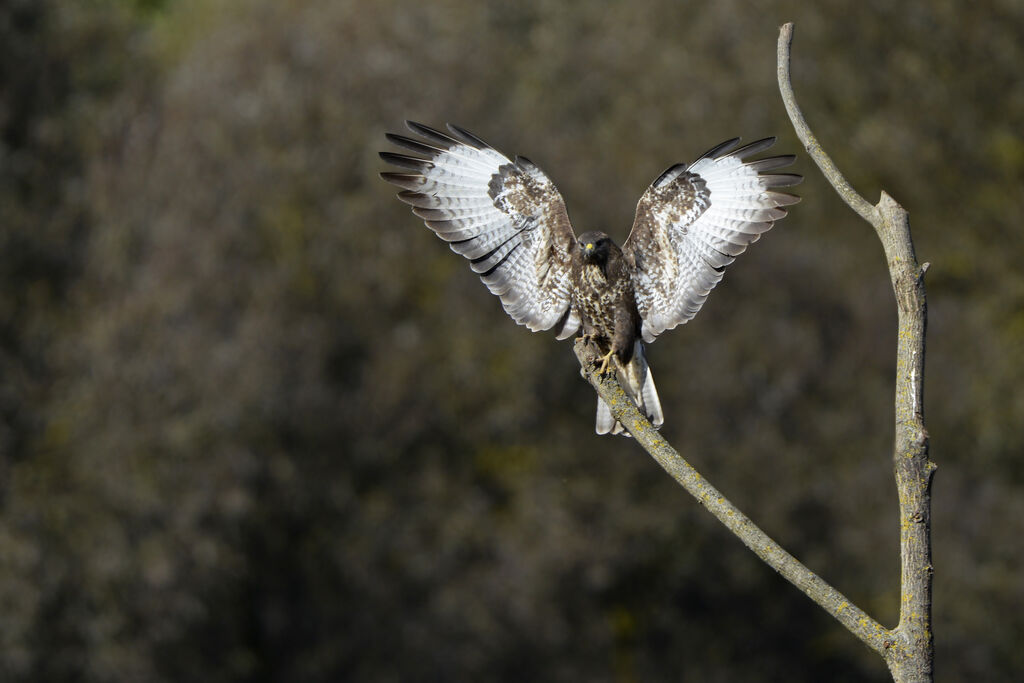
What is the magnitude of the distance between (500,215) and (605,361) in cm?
70

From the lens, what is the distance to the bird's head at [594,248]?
4027mm

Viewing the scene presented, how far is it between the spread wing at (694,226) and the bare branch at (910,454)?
1491 millimetres

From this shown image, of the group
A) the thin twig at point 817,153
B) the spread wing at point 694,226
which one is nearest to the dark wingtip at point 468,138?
the spread wing at point 694,226

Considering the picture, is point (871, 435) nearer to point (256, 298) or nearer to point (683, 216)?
point (256, 298)

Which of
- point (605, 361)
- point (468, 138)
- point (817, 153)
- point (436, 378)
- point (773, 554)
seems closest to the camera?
point (773, 554)

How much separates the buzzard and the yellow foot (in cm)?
2

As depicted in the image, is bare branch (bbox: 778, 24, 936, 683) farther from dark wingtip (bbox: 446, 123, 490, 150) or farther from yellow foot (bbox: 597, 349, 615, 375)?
dark wingtip (bbox: 446, 123, 490, 150)

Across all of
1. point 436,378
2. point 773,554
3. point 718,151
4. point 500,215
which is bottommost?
point 436,378

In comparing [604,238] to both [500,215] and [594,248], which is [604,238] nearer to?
[594,248]

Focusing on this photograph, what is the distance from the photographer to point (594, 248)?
405cm

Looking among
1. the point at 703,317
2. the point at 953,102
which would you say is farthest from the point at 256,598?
the point at 953,102

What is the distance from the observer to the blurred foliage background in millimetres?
13398

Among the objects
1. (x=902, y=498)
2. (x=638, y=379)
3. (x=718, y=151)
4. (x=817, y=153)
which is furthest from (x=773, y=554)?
(x=718, y=151)

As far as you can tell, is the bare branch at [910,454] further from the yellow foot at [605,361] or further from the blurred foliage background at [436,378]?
the blurred foliage background at [436,378]
